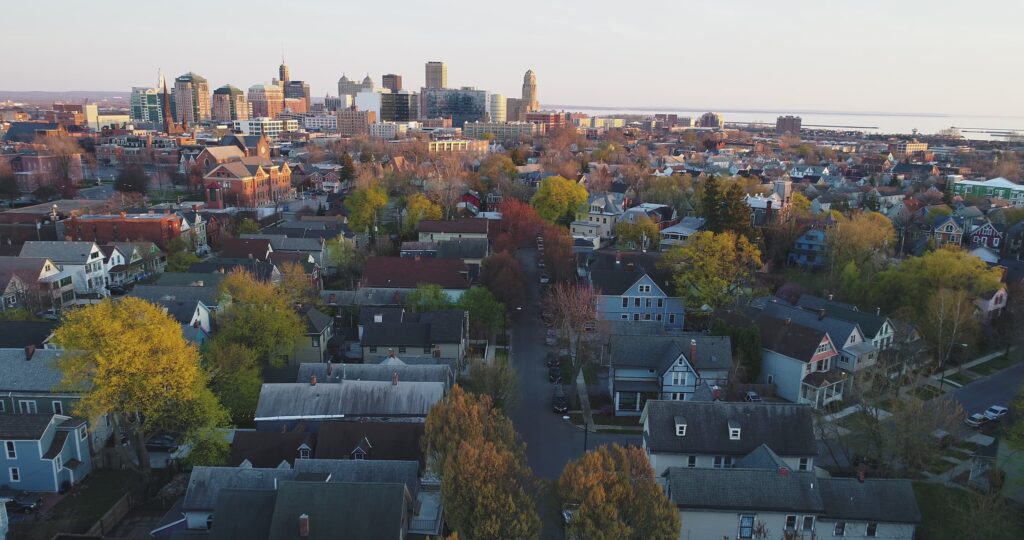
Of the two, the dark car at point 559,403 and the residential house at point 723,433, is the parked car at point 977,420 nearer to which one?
the residential house at point 723,433

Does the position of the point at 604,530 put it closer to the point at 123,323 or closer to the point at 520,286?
the point at 123,323

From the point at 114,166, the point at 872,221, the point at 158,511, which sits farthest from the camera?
the point at 114,166

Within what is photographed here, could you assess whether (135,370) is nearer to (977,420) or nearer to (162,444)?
(162,444)

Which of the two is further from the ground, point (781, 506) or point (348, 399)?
point (348, 399)

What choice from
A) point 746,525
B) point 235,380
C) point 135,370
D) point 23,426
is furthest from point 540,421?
point 23,426

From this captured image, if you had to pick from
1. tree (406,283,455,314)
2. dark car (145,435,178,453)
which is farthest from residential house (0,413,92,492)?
tree (406,283,455,314)

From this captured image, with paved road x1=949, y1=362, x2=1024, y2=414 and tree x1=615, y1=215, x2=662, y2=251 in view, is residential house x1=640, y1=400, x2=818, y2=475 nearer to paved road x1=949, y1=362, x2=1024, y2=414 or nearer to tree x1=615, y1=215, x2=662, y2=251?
paved road x1=949, y1=362, x2=1024, y2=414

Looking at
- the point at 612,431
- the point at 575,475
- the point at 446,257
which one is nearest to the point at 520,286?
the point at 446,257
